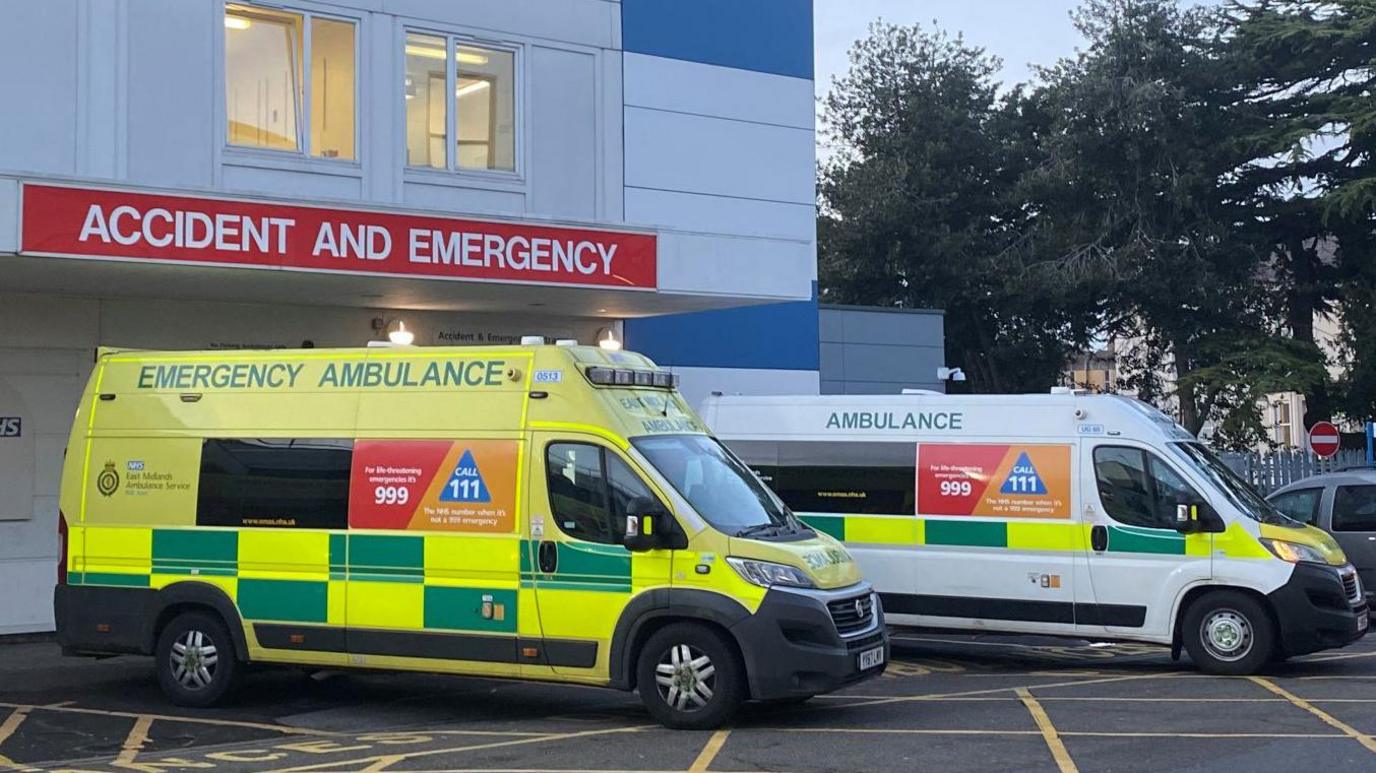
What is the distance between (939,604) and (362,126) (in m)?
7.96

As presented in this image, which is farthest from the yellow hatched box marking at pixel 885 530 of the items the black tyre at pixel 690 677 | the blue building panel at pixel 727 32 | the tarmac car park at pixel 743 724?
the blue building panel at pixel 727 32

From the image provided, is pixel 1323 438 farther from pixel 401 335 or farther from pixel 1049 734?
pixel 1049 734

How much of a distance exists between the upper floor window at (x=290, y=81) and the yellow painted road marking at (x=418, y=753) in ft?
28.5

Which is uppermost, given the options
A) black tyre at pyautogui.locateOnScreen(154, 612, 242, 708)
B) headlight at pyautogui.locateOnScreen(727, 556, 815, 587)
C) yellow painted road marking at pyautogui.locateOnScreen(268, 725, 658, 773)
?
headlight at pyautogui.locateOnScreen(727, 556, 815, 587)

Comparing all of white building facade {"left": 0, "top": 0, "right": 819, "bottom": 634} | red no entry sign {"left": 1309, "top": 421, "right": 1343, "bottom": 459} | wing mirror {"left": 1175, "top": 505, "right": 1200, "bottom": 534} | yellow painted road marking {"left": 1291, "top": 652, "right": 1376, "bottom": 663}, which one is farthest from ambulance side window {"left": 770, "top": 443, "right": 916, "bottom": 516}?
red no entry sign {"left": 1309, "top": 421, "right": 1343, "bottom": 459}

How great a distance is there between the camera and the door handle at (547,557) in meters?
10.5

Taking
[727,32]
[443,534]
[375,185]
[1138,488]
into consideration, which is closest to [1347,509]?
[1138,488]

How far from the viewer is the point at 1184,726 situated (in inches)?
392

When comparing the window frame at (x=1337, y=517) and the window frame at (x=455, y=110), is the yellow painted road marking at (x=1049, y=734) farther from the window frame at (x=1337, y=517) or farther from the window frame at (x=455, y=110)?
the window frame at (x=455, y=110)

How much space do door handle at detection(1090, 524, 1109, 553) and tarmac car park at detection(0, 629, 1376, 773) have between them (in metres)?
1.04

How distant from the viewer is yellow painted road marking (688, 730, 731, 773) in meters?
8.75

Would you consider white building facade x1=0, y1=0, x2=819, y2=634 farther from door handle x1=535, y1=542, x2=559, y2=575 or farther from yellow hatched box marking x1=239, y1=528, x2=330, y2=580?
door handle x1=535, y1=542, x2=559, y2=575

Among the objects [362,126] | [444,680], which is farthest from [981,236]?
[444,680]

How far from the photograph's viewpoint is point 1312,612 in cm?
1223
